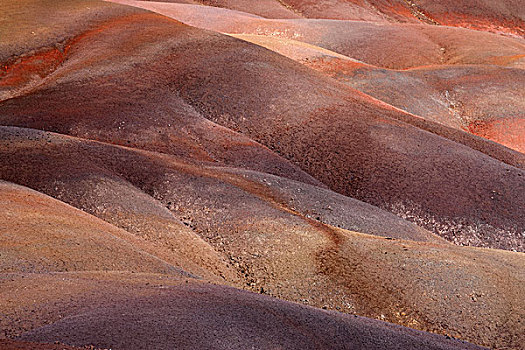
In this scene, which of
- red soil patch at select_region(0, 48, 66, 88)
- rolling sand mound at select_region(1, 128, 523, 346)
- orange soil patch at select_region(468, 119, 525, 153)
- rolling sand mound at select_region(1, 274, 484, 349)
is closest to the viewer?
rolling sand mound at select_region(1, 274, 484, 349)

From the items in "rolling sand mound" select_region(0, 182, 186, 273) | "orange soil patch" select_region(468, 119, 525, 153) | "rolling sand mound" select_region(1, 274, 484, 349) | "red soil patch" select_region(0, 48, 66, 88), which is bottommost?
"orange soil patch" select_region(468, 119, 525, 153)

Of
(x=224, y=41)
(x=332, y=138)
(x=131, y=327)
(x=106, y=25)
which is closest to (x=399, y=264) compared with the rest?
(x=131, y=327)

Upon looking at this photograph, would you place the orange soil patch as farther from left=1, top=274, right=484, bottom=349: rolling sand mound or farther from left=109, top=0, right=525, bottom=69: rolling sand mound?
left=1, top=274, right=484, bottom=349: rolling sand mound

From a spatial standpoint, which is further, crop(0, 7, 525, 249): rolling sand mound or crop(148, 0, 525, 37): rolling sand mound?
crop(148, 0, 525, 37): rolling sand mound

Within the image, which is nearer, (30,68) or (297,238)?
(297,238)

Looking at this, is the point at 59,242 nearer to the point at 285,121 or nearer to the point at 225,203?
the point at 225,203

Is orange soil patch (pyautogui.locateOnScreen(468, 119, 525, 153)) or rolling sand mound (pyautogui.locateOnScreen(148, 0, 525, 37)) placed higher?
rolling sand mound (pyautogui.locateOnScreen(148, 0, 525, 37))

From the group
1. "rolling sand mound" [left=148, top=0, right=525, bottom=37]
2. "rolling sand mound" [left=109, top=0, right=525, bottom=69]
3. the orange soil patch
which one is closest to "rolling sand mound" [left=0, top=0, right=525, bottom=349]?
the orange soil patch

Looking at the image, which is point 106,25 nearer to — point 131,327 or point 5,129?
point 5,129

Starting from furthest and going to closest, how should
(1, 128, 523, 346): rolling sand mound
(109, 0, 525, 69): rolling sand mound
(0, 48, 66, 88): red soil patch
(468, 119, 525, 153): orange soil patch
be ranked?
1. (109, 0, 525, 69): rolling sand mound
2. (468, 119, 525, 153): orange soil patch
3. (0, 48, 66, 88): red soil patch
4. (1, 128, 523, 346): rolling sand mound

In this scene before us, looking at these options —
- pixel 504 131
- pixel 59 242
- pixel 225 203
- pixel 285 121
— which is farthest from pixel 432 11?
pixel 59 242

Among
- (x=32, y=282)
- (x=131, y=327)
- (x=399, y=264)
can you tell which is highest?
(x=131, y=327)
